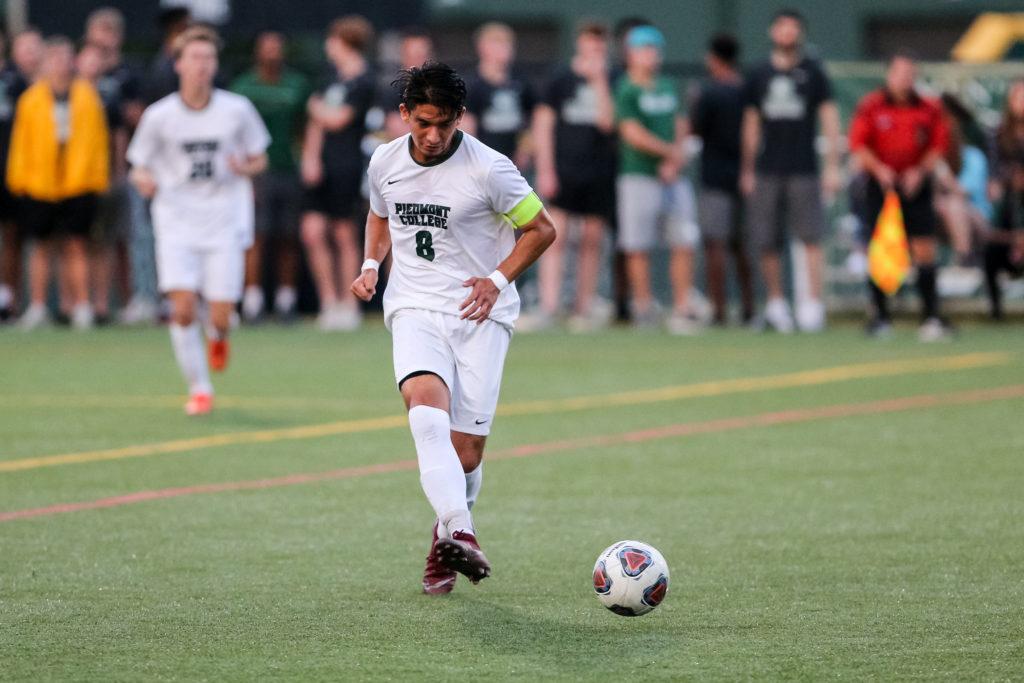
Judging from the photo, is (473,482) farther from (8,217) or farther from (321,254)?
(8,217)

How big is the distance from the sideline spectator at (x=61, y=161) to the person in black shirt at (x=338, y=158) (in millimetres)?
2025

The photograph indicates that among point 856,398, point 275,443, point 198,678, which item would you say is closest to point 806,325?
point 856,398

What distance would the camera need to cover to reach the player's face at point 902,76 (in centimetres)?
1645

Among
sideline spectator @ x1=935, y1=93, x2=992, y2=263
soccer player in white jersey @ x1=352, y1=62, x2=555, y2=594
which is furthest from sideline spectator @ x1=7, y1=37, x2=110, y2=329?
soccer player in white jersey @ x1=352, y1=62, x2=555, y2=594

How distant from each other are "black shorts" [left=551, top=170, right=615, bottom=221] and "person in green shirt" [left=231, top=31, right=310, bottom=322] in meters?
2.68

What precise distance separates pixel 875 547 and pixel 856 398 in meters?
5.19

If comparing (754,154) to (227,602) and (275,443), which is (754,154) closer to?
(275,443)

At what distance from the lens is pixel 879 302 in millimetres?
17188

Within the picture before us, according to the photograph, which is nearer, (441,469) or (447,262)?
(441,469)

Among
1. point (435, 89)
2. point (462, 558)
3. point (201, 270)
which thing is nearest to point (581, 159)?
point (201, 270)

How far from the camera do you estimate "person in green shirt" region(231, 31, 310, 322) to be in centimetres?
1809

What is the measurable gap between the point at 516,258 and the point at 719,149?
1150cm

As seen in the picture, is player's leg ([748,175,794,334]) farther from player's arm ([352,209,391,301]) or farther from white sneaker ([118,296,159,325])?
player's arm ([352,209,391,301])

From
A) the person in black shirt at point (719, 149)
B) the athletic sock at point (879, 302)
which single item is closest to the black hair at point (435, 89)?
the athletic sock at point (879, 302)
